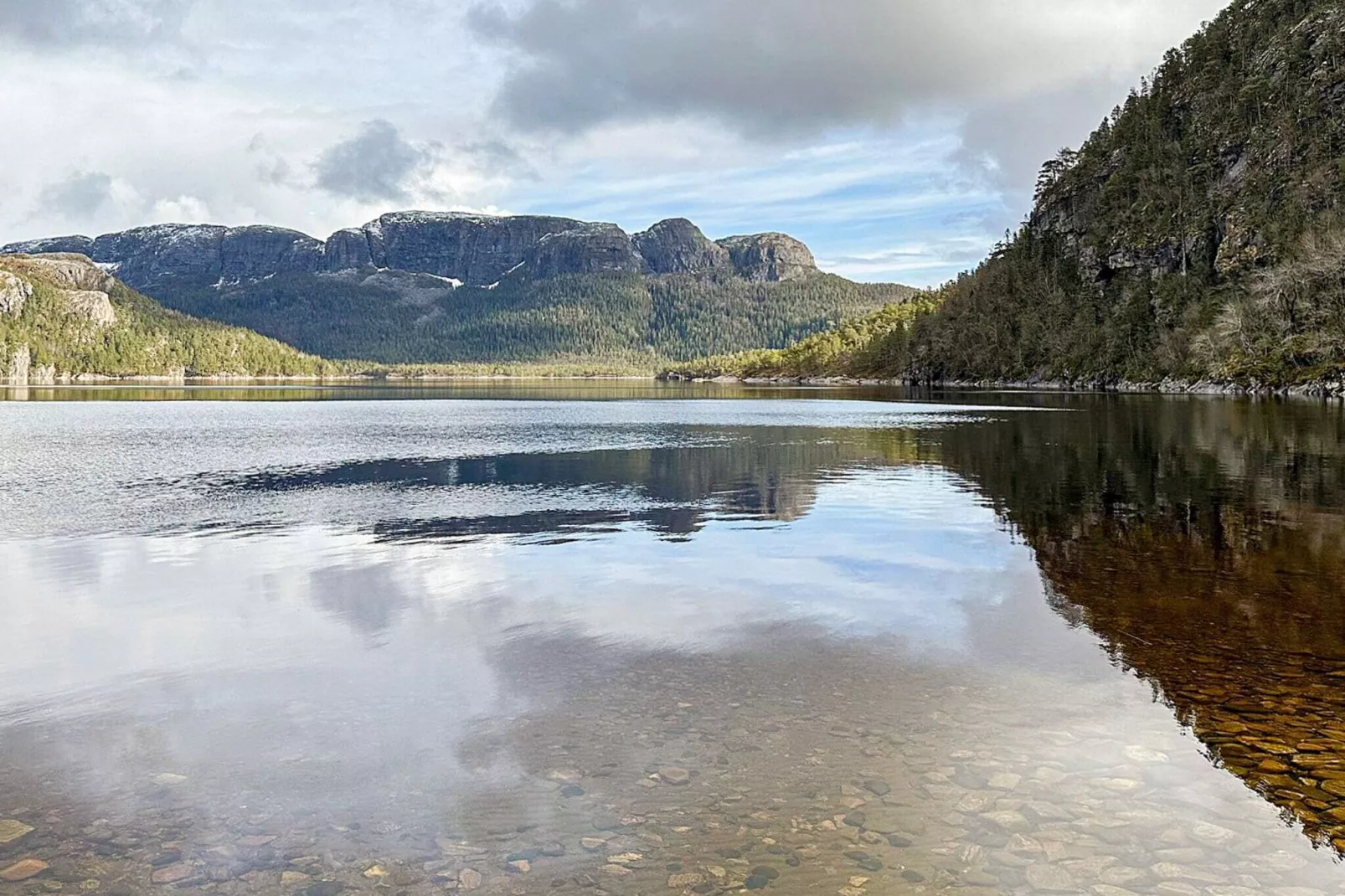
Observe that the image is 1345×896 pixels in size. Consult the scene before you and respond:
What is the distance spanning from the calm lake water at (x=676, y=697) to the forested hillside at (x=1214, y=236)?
90.5 m

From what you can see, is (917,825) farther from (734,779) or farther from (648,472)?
(648,472)

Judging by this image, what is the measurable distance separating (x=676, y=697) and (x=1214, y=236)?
168487 millimetres

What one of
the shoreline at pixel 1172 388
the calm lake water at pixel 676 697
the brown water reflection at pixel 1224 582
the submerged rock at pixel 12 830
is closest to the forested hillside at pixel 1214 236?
the shoreline at pixel 1172 388

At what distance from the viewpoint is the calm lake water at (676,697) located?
760 centimetres

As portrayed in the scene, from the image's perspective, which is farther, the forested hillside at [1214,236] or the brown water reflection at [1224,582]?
the forested hillside at [1214,236]

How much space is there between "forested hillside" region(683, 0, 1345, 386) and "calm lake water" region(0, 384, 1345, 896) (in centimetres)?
9053

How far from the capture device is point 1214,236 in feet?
503

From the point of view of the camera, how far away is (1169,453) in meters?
42.9

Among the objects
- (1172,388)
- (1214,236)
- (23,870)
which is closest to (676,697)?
(23,870)

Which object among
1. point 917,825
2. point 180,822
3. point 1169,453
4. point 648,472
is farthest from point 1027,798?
point 1169,453

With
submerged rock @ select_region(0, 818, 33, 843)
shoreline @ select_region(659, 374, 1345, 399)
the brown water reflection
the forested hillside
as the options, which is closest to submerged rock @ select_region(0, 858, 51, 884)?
submerged rock @ select_region(0, 818, 33, 843)

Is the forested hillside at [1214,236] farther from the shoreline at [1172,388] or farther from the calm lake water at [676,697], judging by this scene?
the calm lake water at [676,697]

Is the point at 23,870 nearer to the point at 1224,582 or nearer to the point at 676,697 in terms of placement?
the point at 676,697

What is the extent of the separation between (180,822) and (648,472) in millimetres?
30764
